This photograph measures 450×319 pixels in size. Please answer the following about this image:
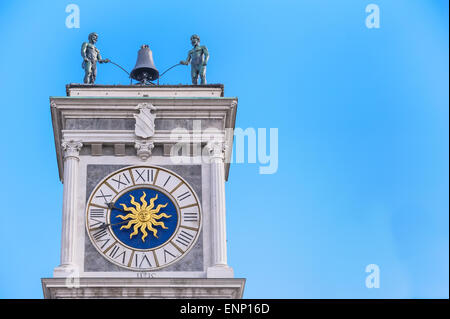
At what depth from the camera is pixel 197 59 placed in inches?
1657

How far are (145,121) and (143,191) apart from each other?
7.42 feet

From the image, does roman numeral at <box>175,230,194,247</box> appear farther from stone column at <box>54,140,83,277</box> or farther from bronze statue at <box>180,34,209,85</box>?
bronze statue at <box>180,34,209,85</box>

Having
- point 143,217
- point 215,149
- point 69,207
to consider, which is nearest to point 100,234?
point 69,207

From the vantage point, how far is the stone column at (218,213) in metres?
36.8

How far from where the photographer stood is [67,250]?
36844 millimetres

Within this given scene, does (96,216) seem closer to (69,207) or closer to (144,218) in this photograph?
(69,207)

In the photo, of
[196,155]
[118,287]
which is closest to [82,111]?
[196,155]

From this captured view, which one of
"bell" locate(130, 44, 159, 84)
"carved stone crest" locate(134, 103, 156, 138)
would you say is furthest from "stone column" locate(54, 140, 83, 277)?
"bell" locate(130, 44, 159, 84)

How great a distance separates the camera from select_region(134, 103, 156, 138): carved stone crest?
39.1 metres

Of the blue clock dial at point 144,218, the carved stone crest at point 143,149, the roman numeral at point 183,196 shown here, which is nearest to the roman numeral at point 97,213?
the blue clock dial at point 144,218

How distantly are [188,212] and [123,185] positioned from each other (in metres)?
2.12

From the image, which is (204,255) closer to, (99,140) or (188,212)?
(188,212)

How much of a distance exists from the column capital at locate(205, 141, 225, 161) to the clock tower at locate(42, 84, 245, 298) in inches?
1.2

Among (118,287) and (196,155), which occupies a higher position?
(196,155)
